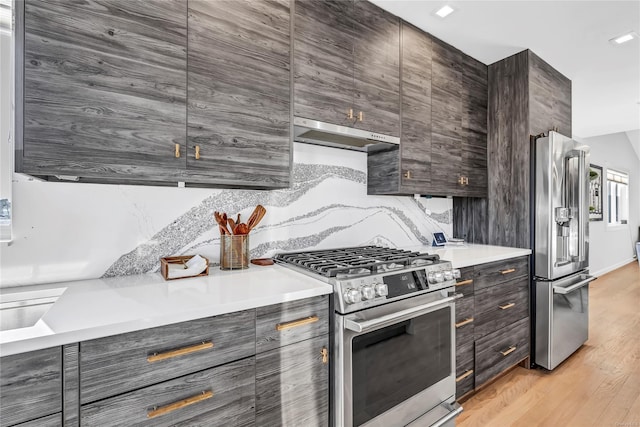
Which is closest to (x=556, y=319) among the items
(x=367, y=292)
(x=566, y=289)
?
(x=566, y=289)

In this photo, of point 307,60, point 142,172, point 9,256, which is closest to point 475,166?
point 307,60

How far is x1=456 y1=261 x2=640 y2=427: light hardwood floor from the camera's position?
1968 mm

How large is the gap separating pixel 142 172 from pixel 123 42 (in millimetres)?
497

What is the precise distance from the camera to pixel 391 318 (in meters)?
1.47

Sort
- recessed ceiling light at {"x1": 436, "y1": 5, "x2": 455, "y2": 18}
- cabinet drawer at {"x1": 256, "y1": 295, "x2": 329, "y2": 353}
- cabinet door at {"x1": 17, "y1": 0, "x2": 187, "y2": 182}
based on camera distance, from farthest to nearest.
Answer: recessed ceiling light at {"x1": 436, "y1": 5, "x2": 455, "y2": 18} → cabinet drawer at {"x1": 256, "y1": 295, "x2": 329, "y2": 353} → cabinet door at {"x1": 17, "y1": 0, "x2": 187, "y2": 182}

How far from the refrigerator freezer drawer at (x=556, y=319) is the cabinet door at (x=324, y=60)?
211 cm

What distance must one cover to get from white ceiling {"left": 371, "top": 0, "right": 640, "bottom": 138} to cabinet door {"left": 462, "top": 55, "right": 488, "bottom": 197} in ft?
0.43

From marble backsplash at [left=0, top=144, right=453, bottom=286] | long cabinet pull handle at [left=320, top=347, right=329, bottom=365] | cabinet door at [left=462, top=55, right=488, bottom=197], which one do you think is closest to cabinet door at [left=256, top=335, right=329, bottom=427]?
long cabinet pull handle at [left=320, top=347, right=329, bottom=365]

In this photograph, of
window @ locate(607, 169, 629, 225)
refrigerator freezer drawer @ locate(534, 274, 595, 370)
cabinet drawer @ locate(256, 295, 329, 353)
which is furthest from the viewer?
window @ locate(607, 169, 629, 225)

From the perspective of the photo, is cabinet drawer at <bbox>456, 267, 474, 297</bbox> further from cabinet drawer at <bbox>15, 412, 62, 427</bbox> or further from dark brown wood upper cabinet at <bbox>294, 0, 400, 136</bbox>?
cabinet drawer at <bbox>15, 412, 62, 427</bbox>

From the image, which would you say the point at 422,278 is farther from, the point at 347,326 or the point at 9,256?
the point at 9,256

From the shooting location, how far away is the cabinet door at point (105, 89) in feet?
3.60

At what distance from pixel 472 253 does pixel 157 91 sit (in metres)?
2.23

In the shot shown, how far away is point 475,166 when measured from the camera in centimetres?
280
